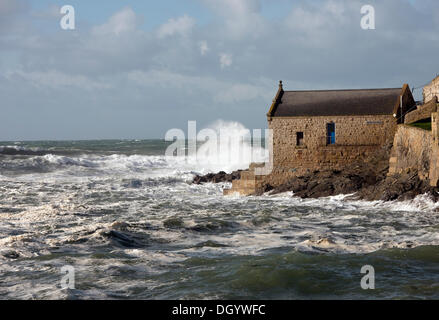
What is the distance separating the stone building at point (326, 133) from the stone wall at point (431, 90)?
19.1 feet

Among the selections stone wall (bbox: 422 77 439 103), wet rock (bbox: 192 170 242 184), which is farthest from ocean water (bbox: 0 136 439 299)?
stone wall (bbox: 422 77 439 103)

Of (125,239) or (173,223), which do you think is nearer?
(125,239)

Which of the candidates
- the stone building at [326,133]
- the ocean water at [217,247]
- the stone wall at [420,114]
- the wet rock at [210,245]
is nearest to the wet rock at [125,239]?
the ocean water at [217,247]

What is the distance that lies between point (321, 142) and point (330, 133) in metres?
0.57

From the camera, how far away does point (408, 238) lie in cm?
1352

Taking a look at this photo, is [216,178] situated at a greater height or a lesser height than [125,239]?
greater

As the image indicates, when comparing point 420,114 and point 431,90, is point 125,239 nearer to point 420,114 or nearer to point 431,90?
point 420,114

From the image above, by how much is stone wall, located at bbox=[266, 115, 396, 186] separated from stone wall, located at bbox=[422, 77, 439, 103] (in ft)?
23.5

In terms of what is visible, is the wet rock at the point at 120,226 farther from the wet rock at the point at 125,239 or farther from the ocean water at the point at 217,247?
the wet rock at the point at 125,239

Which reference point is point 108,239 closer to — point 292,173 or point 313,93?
point 292,173

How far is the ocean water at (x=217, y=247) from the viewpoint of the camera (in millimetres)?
9703

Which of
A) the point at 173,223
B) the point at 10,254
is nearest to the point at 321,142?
the point at 173,223

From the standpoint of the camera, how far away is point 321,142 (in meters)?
Answer: 25.3
